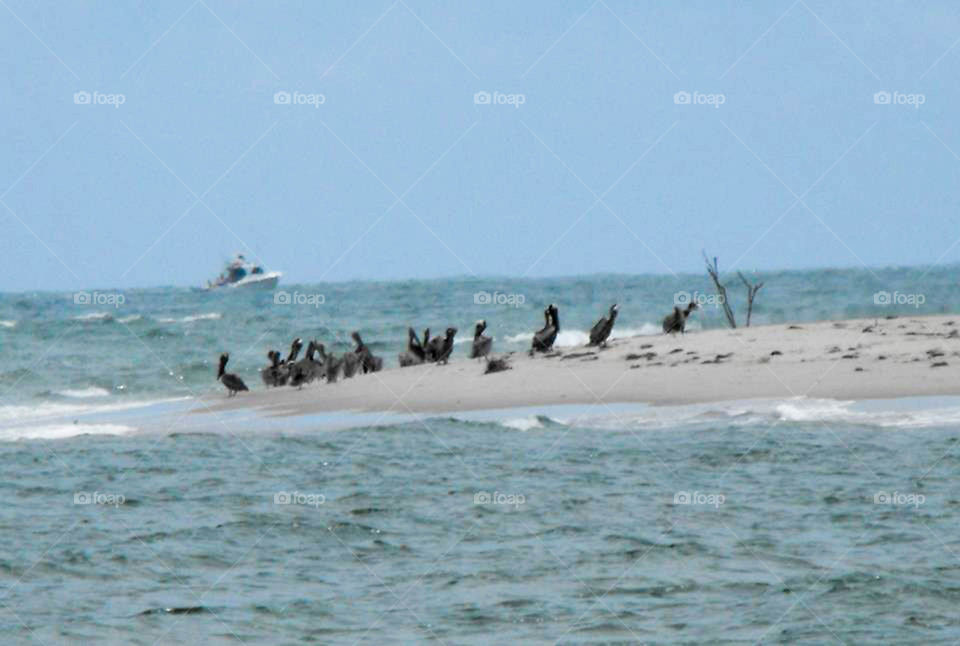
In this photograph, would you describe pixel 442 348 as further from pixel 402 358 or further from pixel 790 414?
pixel 790 414

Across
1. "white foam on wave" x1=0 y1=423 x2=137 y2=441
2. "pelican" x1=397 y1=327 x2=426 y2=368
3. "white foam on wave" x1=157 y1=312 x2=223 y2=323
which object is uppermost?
"white foam on wave" x1=157 y1=312 x2=223 y2=323

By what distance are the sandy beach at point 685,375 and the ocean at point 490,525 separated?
68cm

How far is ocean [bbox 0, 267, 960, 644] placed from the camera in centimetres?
923

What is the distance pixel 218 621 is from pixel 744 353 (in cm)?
1227

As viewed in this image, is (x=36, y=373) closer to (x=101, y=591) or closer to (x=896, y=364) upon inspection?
(x=896, y=364)

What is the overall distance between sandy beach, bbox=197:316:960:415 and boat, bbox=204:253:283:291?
5825cm

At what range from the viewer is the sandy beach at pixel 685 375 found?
59.1 ft

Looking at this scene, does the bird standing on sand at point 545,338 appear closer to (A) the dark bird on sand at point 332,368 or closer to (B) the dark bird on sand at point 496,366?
(B) the dark bird on sand at point 496,366

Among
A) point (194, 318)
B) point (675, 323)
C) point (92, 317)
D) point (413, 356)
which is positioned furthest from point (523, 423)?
point (92, 317)

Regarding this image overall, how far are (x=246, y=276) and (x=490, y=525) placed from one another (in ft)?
230

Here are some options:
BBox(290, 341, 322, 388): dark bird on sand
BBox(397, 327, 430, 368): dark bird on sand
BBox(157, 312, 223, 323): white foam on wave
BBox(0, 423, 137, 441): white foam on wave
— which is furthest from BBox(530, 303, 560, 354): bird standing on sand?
BBox(157, 312, 223, 323): white foam on wave

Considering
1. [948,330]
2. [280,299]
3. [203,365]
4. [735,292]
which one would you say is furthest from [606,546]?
[735,292]

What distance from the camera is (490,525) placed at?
11.9 meters

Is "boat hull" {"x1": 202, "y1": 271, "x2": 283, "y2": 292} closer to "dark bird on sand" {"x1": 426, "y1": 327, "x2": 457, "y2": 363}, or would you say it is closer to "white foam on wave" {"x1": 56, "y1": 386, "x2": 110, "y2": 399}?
"white foam on wave" {"x1": 56, "y1": 386, "x2": 110, "y2": 399}
